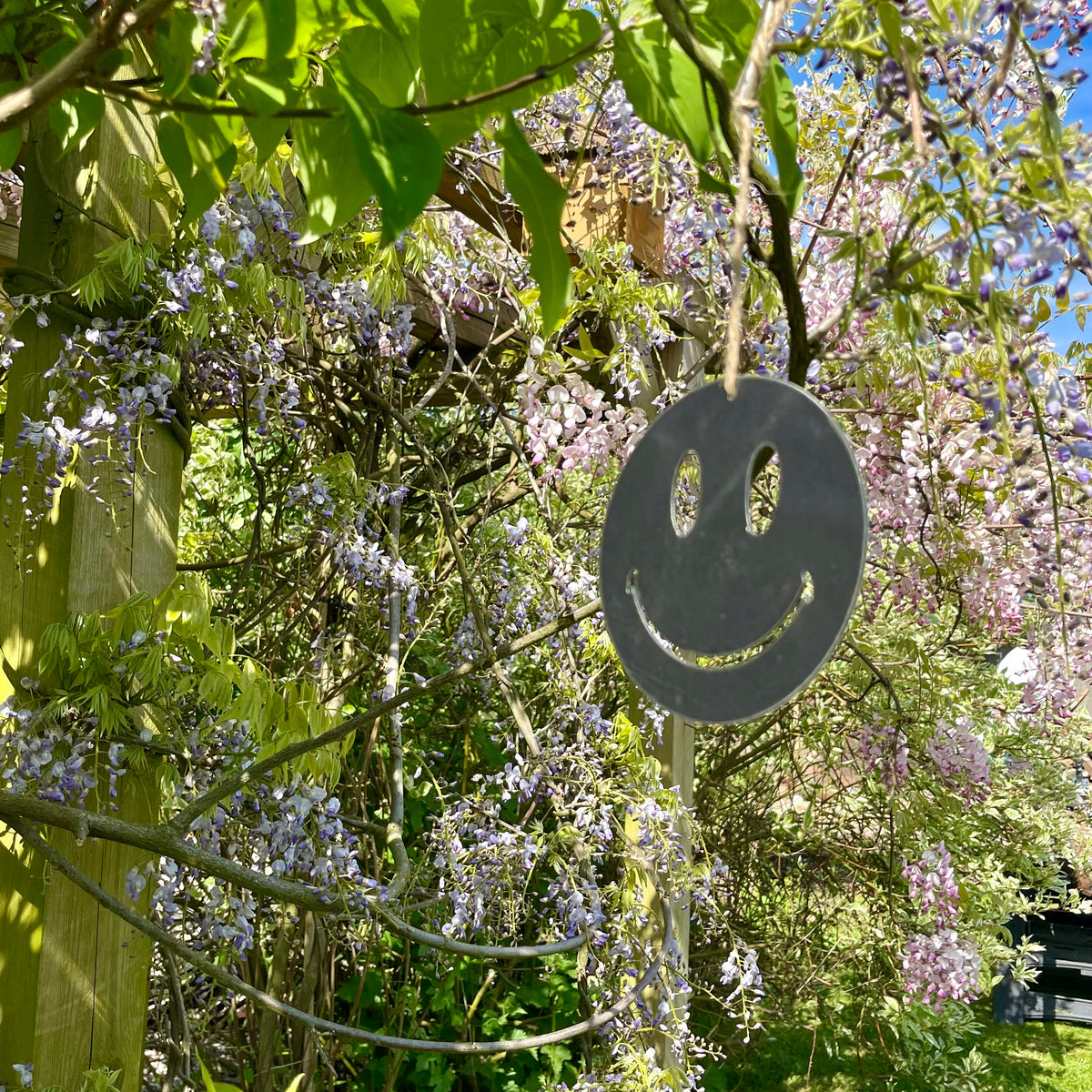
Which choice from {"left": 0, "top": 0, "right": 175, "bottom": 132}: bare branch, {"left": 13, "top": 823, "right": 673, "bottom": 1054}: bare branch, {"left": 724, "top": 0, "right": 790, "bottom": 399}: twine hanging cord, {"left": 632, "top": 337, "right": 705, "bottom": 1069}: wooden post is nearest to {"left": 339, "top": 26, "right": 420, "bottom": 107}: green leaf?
{"left": 0, "top": 0, "right": 175, "bottom": 132}: bare branch

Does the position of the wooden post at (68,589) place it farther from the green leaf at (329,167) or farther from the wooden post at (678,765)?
the wooden post at (678,765)

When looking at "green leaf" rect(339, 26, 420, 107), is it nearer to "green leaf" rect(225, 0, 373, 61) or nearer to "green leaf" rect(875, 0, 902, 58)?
"green leaf" rect(225, 0, 373, 61)

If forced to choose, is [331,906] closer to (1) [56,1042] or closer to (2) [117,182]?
(1) [56,1042]

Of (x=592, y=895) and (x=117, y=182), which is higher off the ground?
(x=117, y=182)

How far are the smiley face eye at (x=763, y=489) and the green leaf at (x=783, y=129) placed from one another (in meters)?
0.15

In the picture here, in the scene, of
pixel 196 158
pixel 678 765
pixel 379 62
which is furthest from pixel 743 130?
pixel 678 765

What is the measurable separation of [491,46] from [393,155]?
0.09 metres

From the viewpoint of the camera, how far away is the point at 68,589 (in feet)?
4.75

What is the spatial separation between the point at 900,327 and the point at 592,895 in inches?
65.9

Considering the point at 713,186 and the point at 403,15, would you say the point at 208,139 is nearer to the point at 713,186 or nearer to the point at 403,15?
the point at 403,15

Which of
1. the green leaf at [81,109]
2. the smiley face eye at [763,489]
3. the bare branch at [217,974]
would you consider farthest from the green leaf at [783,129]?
the bare branch at [217,974]

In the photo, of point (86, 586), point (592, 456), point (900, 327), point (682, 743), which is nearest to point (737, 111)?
point (900, 327)

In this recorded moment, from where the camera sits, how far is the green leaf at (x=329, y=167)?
0.60 m

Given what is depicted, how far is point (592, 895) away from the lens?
7.05 ft
